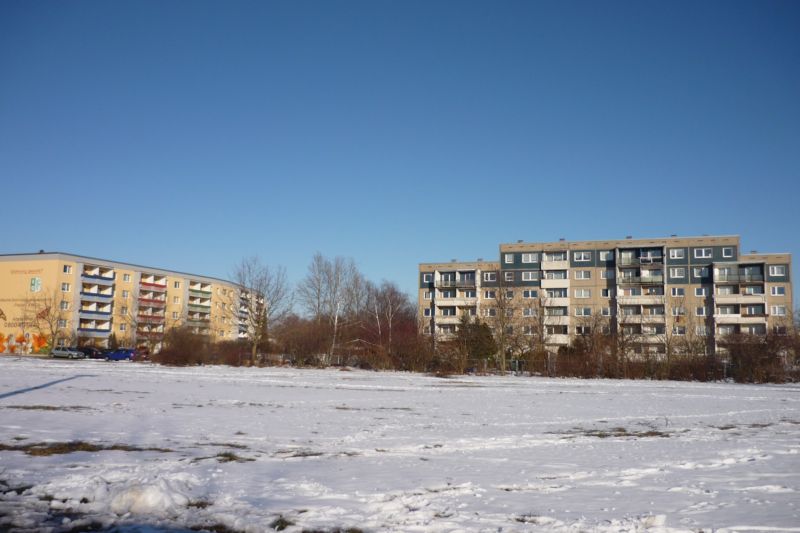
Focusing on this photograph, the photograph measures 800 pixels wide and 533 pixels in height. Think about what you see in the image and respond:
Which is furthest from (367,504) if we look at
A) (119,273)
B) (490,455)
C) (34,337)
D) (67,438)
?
(119,273)

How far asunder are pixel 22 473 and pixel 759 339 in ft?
150

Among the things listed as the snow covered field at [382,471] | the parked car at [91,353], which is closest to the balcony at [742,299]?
the snow covered field at [382,471]

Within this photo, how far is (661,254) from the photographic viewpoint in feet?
262

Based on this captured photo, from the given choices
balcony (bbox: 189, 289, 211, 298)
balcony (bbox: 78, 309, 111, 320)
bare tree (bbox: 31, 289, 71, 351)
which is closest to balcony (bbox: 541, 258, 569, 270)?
bare tree (bbox: 31, 289, 71, 351)

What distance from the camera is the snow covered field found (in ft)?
19.1

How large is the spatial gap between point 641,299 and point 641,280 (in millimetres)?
2705

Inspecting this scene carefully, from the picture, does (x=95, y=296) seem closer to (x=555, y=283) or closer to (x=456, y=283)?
(x=456, y=283)

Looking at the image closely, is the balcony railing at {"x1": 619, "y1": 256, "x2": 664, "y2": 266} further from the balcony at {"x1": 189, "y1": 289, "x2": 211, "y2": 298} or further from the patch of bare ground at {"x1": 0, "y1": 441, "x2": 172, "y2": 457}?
the patch of bare ground at {"x1": 0, "y1": 441, "x2": 172, "y2": 457}

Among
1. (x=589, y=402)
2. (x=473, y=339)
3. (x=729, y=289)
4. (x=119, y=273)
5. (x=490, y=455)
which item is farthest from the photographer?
(x=119, y=273)

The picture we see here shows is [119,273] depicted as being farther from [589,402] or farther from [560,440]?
[560,440]

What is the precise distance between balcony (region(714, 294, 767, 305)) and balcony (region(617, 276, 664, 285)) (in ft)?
23.9

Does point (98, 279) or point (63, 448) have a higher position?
point (98, 279)

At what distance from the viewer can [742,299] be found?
7625 centimetres

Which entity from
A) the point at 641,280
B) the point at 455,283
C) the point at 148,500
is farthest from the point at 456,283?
the point at 148,500
